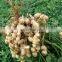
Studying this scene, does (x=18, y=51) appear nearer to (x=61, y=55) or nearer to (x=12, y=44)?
(x=12, y=44)

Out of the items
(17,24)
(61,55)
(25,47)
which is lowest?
(61,55)

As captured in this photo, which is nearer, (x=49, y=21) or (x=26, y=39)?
(x=26, y=39)

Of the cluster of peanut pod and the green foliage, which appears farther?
the green foliage

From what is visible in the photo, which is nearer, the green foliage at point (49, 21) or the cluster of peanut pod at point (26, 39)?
the cluster of peanut pod at point (26, 39)

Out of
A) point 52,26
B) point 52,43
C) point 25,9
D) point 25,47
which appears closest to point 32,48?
point 25,47
